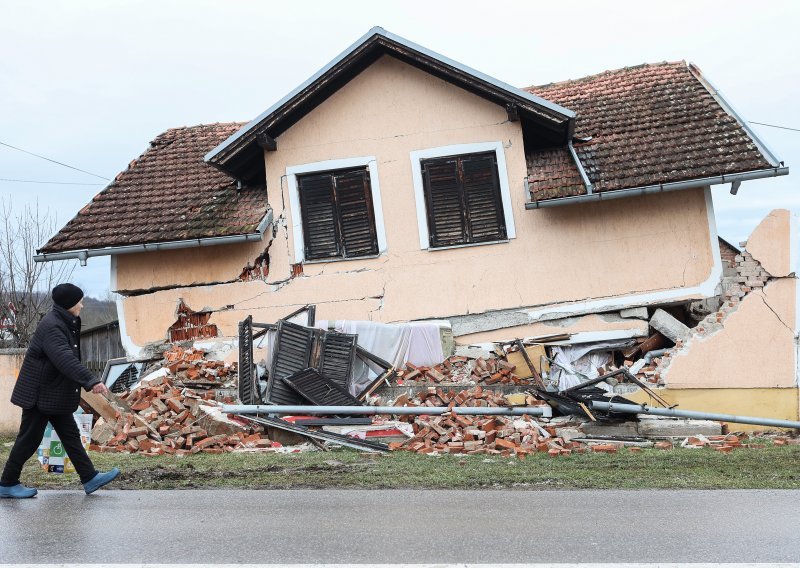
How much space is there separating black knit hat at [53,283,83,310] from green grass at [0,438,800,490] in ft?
5.35

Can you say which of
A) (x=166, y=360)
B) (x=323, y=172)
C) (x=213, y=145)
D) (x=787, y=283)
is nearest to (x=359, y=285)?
(x=323, y=172)

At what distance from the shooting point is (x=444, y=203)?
14.9 metres

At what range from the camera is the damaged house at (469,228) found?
546 inches

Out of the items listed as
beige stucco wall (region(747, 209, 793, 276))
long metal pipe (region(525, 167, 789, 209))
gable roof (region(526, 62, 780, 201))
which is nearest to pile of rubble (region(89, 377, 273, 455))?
long metal pipe (region(525, 167, 789, 209))

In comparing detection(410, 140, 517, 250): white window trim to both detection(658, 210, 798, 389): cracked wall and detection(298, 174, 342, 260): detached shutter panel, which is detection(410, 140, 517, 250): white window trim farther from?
detection(658, 210, 798, 389): cracked wall

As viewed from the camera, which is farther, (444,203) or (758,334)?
(444,203)

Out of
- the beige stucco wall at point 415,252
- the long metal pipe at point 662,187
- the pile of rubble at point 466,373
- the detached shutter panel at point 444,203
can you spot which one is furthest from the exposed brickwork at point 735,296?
the detached shutter panel at point 444,203

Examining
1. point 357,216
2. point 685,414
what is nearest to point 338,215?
point 357,216

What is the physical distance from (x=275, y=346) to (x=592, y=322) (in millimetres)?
4951

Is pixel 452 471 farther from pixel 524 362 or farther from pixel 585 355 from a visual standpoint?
pixel 585 355

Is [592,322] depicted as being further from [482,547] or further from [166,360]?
[482,547]

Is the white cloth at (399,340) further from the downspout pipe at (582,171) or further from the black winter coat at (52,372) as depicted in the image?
the black winter coat at (52,372)

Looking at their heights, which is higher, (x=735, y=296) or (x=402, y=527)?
(x=735, y=296)

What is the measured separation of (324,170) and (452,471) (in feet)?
24.8
